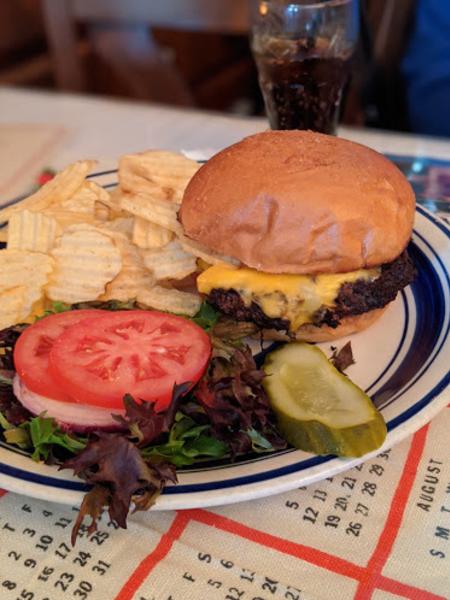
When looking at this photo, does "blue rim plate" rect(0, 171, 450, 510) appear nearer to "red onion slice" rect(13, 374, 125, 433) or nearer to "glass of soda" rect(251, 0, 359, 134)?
"red onion slice" rect(13, 374, 125, 433)

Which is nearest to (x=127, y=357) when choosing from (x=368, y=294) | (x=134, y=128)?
(x=368, y=294)

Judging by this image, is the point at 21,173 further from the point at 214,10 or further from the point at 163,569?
the point at 163,569

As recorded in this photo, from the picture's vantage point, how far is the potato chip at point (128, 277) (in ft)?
4.74

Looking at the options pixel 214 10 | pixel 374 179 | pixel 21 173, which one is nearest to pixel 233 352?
pixel 374 179

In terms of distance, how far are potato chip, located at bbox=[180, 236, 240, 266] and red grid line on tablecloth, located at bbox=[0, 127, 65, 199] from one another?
959 millimetres

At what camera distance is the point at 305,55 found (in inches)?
71.4

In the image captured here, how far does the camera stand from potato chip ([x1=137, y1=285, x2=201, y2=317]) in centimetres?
140

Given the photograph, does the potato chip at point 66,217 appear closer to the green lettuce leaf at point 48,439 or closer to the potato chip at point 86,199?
the potato chip at point 86,199

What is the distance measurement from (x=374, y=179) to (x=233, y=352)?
1.43 feet

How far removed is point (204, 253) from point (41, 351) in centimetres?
41

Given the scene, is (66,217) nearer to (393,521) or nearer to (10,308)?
(10,308)

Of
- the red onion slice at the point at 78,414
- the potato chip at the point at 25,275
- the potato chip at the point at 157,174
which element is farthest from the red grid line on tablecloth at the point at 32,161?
the red onion slice at the point at 78,414

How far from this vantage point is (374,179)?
1.29m

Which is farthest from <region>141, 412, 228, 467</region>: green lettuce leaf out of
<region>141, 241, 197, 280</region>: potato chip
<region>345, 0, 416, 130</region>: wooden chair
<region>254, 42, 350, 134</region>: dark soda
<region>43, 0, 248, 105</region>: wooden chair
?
<region>43, 0, 248, 105</region>: wooden chair
